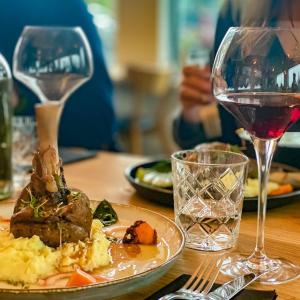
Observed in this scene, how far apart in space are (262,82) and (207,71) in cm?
87

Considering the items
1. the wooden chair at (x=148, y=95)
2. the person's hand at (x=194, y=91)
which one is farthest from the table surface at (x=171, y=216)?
the wooden chair at (x=148, y=95)

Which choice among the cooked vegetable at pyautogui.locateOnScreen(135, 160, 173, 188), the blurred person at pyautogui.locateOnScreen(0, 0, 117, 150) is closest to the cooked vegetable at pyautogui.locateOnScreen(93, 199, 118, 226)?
the cooked vegetable at pyautogui.locateOnScreen(135, 160, 173, 188)

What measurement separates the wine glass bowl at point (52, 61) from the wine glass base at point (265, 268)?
0.60 meters

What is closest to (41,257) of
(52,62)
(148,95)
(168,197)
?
(168,197)

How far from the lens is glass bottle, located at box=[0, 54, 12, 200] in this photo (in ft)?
3.83

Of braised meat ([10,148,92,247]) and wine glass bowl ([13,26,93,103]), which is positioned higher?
wine glass bowl ([13,26,93,103])

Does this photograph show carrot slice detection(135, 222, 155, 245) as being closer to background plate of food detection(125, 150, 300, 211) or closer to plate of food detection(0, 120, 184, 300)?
plate of food detection(0, 120, 184, 300)

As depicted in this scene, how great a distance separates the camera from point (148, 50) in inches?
198

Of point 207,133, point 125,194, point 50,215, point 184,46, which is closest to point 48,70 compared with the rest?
point 125,194

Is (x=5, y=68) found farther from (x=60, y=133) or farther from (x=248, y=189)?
(x=60, y=133)

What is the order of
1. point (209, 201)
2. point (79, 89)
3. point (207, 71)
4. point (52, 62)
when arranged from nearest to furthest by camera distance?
point (209, 201) → point (52, 62) → point (207, 71) → point (79, 89)

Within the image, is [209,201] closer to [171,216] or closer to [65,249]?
[171,216]

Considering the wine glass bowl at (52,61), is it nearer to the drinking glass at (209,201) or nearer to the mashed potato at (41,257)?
the drinking glass at (209,201)

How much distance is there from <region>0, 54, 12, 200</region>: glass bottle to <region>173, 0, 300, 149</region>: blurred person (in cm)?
39
